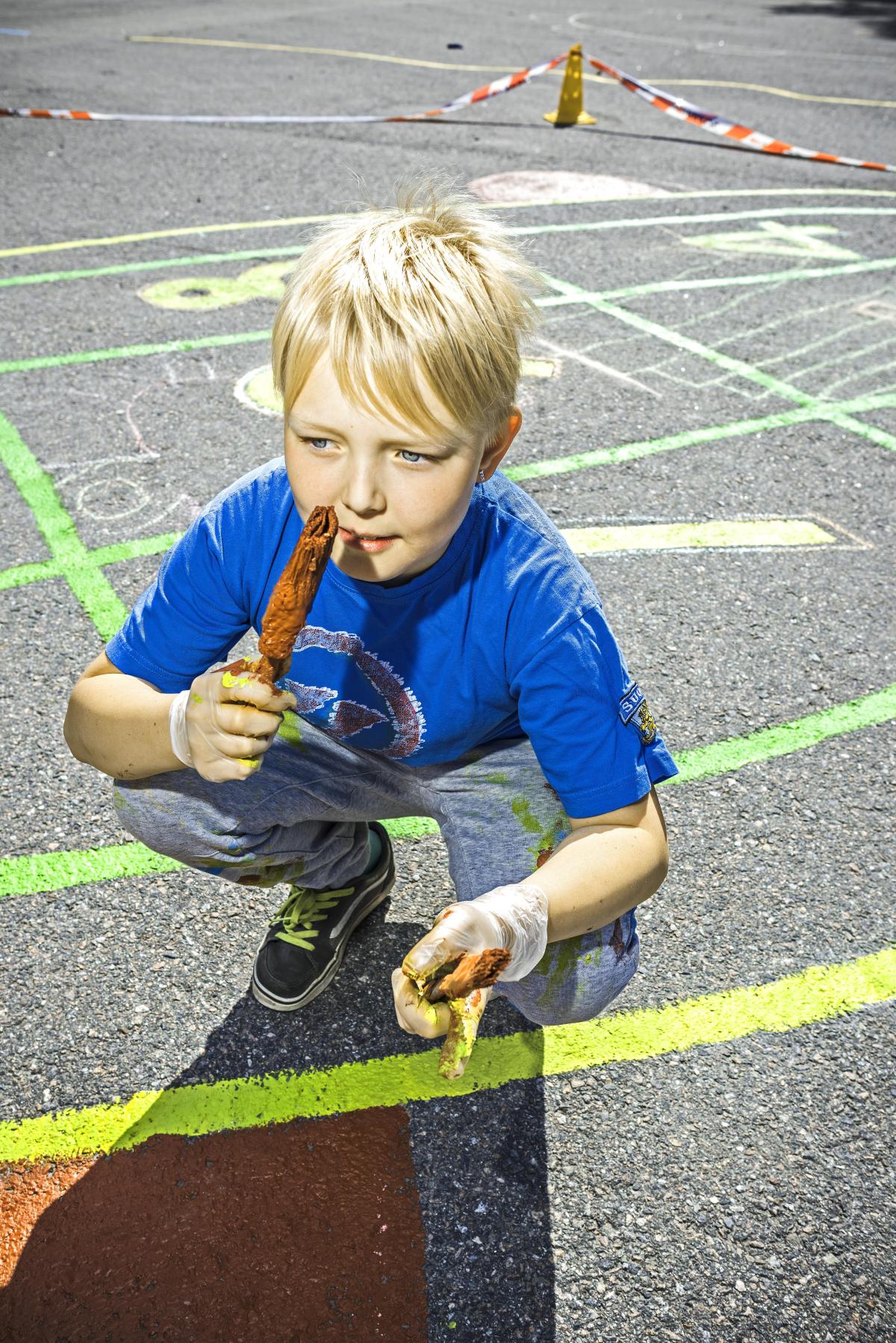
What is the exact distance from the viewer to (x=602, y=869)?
199 cm

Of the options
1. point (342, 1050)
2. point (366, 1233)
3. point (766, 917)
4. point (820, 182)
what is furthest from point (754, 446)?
point (820, 182)

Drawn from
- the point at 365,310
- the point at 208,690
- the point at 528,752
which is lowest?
the point at 528,752

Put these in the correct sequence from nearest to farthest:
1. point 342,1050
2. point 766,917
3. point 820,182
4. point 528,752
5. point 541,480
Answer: point 528,752
point 342,1050
point 766,917
point 541,480
point 820,182

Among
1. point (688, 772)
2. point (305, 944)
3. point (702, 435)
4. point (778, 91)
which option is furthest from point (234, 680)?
point (778, 91)

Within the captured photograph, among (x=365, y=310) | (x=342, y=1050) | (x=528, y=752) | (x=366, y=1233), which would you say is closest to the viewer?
(x=365, y=310)

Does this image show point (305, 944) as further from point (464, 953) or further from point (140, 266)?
point (140, 266)

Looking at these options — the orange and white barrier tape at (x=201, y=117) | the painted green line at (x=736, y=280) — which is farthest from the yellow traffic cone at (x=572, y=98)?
the painted green line at (x=736, y=280)

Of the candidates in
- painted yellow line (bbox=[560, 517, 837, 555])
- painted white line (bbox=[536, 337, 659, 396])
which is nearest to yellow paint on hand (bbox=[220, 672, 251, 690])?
painted yellow line (bbox=[560, 517, 837, 555])

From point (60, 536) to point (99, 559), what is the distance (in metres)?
0.24

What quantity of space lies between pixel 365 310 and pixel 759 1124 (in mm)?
1862

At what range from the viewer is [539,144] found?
33.1 feet

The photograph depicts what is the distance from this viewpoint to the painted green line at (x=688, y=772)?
2891mm

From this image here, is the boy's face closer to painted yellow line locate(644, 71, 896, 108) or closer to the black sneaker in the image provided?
the black sneaker

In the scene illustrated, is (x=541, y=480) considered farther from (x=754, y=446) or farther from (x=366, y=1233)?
(x=366, y=1233)
